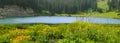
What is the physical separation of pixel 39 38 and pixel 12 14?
508 ft

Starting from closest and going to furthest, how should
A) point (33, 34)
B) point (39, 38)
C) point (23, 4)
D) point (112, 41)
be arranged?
point (112, 41)
point (39, 38)
point (33, 34)
point (23, 4)

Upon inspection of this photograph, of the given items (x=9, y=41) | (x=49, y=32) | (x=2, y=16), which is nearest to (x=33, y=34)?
(x=49, y=32)

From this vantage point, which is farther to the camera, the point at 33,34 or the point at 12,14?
Result: the point at 12,14

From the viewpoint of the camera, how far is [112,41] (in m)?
21.7

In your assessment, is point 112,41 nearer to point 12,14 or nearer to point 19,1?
point 12,14

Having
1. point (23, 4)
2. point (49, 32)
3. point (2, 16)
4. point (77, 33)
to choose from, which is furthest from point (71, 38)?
point (23, 4)

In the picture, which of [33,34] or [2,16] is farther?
[2,16]

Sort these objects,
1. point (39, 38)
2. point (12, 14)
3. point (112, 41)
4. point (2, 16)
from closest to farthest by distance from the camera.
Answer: point (112, 41) < point (39, 38) < point (2, 16) < point (12, 14)

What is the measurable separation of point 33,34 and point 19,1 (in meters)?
176

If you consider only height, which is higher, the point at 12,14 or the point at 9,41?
the point at 9,41

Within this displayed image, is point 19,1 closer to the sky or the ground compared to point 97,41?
closer to the ground

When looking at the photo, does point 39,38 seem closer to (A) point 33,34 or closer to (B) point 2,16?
(A) point 33,34

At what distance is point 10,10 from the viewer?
176125mm

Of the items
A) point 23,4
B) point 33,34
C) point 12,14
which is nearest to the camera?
point 33,34
